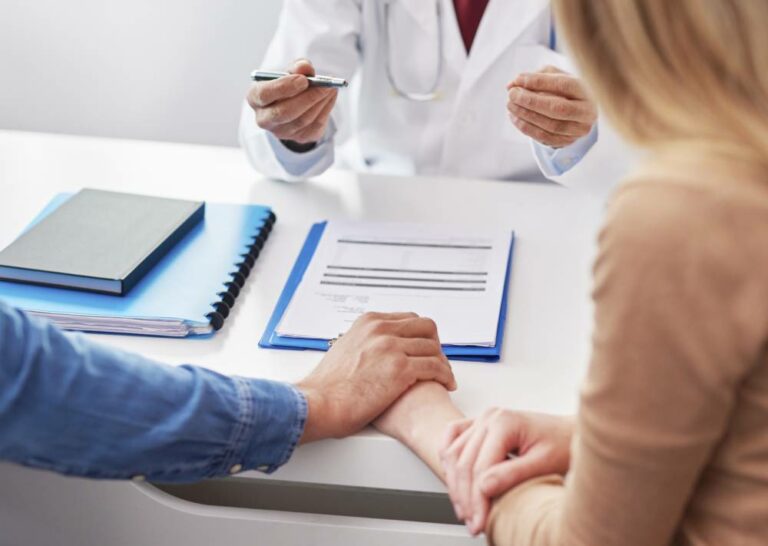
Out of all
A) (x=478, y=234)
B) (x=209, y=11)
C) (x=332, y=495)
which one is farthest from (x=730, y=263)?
(x=209, y=11)

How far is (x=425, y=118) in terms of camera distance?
1636mm

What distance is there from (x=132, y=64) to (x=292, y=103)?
77 cm

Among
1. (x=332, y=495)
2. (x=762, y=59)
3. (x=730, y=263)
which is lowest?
(x=332, y=495)

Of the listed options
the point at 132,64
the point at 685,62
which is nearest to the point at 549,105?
the point at 685,62

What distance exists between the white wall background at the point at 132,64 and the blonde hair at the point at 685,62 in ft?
4.30

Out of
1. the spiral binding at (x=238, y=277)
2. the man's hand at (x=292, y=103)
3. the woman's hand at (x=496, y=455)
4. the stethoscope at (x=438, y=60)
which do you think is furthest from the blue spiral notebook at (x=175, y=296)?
the stethoscope at (x=438, y=60)

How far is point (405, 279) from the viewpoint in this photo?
1.16m

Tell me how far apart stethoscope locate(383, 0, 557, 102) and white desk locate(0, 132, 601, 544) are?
0.23m

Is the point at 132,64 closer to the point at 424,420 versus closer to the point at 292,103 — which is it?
the point at 292,103

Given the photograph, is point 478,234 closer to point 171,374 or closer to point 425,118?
point 425,118

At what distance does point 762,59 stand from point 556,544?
36 cm

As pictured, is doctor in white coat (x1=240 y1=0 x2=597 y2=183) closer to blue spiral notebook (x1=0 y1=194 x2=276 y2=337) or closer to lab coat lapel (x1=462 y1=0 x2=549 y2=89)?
lab coat lapel (x1=462 y1=0 x2=549 y2=89)

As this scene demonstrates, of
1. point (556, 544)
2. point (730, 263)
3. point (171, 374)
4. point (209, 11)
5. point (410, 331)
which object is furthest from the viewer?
point (209, 11)

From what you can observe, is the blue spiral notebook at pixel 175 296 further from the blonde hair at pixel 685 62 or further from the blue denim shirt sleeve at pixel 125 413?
the blonde hair at pixel 685 62
